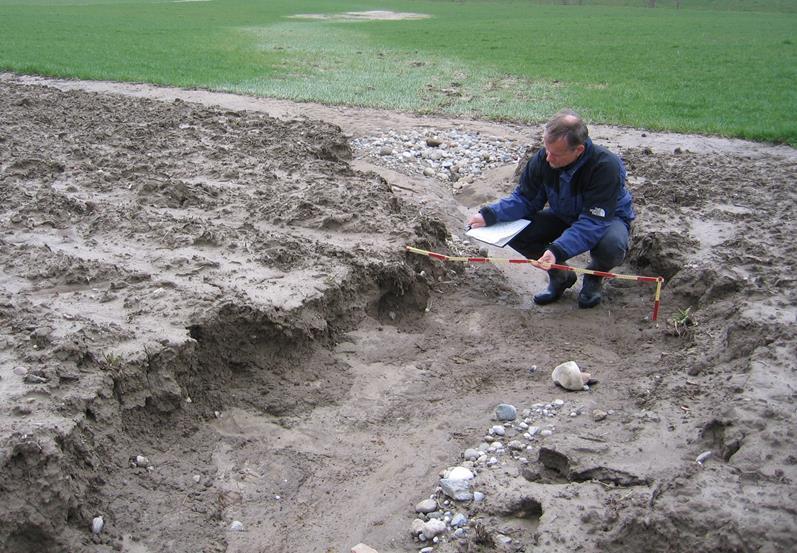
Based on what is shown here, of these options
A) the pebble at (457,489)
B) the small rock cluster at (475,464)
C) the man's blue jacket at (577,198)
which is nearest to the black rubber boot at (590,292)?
the man's blue jacket at (577,198)

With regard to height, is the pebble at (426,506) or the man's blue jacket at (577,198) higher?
the man's blue jacket at (577,198)

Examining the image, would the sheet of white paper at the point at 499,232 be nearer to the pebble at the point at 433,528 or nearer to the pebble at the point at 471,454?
the pebble at the point at 471,454

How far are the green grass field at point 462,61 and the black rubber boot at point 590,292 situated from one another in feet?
15.7

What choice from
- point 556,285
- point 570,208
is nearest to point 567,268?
point 556,285

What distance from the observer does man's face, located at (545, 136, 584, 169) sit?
5023 millimetres

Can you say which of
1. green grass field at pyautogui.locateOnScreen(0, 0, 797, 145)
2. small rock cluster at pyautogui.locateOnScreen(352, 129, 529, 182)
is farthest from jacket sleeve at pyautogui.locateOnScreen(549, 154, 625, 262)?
green grass field at pyautogui.locateOnScreen(0, 0, 797, 145)

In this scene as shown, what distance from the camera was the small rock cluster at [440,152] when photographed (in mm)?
8477

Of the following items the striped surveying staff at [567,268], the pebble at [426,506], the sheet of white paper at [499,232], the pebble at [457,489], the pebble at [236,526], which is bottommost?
the pebble at [236,526]

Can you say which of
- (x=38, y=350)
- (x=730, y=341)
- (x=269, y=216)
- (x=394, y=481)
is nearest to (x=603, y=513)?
(x=394, y=481)

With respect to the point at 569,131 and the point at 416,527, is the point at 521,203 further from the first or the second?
the point at 416,527

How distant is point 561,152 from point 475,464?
223 cm

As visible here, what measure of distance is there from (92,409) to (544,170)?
3.43 m

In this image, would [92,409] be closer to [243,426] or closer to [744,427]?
[243,426]

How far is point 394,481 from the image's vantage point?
3904 millimetres
